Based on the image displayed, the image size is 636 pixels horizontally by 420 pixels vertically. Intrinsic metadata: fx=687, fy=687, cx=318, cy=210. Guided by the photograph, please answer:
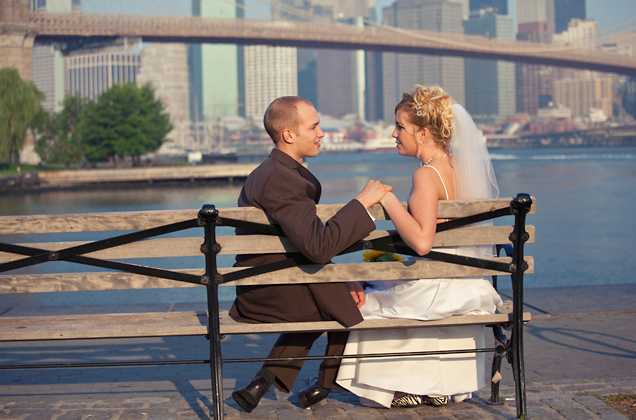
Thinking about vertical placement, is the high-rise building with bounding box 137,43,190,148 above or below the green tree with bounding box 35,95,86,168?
above

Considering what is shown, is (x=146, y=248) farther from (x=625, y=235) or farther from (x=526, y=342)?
(x=625, y=235)

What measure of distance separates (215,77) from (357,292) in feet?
481

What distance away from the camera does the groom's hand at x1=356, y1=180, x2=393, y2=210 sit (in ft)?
6.71

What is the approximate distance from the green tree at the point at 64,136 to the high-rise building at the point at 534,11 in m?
150

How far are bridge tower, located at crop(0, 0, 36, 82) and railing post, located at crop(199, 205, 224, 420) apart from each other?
3505 cm

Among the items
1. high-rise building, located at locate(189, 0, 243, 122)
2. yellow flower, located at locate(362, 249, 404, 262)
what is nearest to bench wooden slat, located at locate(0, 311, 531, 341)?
yellow flower, located at locate(362, 249, 404, 262)

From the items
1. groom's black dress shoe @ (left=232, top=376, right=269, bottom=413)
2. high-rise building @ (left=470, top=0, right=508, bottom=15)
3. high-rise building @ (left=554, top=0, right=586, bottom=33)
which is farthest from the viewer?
high-rise building @ (left=470, top=0, right=508, bottom=15)

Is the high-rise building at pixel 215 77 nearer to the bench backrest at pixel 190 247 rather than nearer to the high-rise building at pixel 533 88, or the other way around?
the high-rise building at pixel 533 88

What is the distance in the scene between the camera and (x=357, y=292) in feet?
7.34

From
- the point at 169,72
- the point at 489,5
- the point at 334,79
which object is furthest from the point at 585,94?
the point at 489,5

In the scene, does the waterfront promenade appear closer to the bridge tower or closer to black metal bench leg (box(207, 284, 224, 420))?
black metal bench leg (box(207, 284, 224, 420))

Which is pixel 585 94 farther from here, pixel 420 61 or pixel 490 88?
pixel 420 61

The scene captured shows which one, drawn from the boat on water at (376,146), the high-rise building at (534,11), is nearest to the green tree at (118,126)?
the boat on water at (376,146)

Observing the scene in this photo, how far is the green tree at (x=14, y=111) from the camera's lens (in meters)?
27.7
